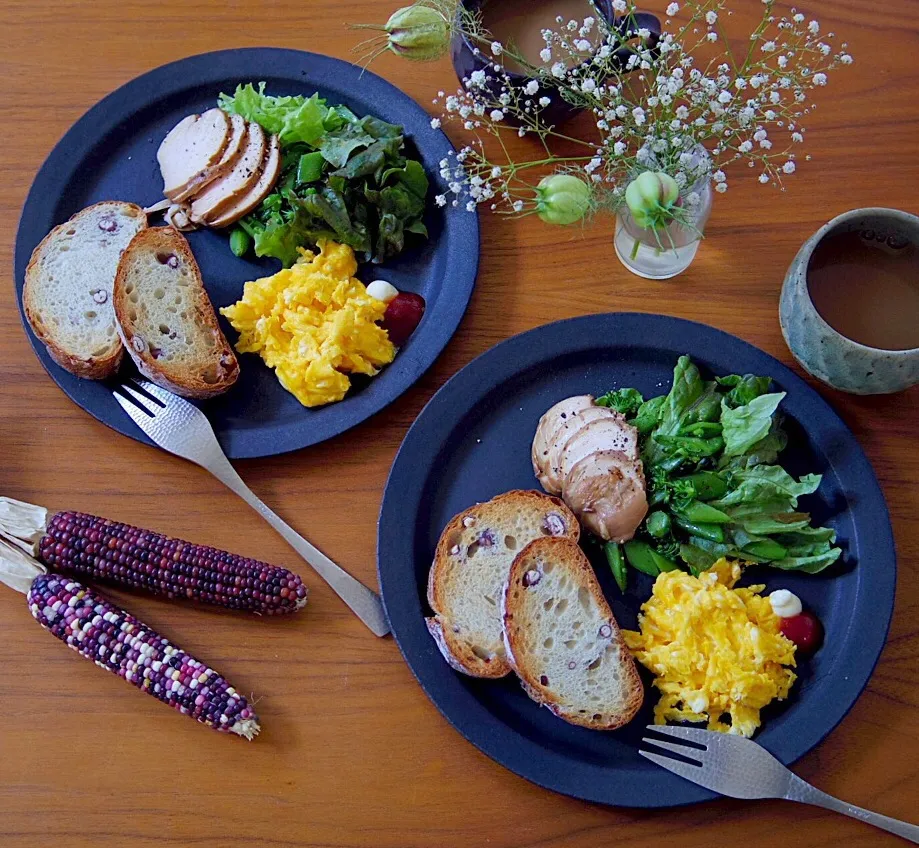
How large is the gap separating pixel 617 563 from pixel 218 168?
4.43 ft

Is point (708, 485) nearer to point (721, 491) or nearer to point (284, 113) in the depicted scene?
point (721, 491)

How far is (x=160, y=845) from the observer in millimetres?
1873

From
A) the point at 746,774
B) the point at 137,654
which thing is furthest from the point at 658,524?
the point at 137,654

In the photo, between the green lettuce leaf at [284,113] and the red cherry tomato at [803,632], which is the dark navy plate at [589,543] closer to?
the red cherry tomato at [803,632]

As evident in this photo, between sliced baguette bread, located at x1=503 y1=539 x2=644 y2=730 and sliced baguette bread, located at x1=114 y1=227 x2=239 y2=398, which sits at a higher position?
sliced baguette bread, located at x1=114 y1=227 x2=239 y2=398

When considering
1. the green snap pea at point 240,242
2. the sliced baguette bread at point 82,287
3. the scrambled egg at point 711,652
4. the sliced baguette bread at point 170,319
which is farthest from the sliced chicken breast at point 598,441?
the sliced baguette bread at point 82,287

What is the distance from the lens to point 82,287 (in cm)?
220

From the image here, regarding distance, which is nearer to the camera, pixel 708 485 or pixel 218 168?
pixel 708 485

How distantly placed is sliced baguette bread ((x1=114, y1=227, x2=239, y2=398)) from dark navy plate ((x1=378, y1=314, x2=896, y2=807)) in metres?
0.50

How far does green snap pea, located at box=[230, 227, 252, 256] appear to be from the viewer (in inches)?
88.9

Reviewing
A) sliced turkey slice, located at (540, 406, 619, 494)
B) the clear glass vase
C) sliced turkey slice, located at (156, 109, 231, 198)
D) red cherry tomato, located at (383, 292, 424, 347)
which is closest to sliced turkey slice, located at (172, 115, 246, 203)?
sliced turkey slice, located at (156, 109, 231, 198)

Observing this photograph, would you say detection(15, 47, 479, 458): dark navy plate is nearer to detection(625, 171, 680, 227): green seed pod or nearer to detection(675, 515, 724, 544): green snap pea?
detection(625, 171, 680, 227): green seed pod

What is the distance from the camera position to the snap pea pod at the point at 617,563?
195 cm

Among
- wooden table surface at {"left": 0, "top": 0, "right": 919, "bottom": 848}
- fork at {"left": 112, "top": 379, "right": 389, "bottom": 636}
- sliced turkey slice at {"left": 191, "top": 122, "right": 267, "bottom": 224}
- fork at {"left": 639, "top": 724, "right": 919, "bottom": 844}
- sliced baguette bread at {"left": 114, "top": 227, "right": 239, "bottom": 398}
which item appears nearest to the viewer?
fork at {"left": 639, "top": 724, "right": 919, "bottom": 844}
